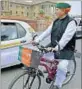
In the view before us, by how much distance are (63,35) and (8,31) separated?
2.79 metres

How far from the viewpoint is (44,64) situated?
14.2 ft

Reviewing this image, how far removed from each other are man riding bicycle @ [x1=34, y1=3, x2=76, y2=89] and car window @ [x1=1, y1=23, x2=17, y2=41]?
84.6 inches

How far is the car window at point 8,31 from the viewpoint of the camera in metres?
6.30

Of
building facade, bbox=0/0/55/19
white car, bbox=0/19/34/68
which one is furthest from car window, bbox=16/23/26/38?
building facade, bbox=0/0/55/19

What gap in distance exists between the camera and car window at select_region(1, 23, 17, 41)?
6.30 m

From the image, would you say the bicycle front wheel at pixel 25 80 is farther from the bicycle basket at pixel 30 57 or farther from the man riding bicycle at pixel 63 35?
the man riding bicycle at pixel 63 35

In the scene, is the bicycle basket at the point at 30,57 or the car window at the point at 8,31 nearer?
the bicycle basket at the point at 30,57

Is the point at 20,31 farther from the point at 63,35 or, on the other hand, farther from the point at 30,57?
the point at 30,57

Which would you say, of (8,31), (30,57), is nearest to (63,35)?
(30,57)

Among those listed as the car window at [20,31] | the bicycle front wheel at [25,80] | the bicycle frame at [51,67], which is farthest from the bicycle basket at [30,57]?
the car window at [20,31]

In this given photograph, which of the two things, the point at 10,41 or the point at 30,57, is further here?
the point at 10,41

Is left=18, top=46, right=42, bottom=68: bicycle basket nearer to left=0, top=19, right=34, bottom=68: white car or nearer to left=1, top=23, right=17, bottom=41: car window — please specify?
left=0, top=19, right=34, bottom=68: white car

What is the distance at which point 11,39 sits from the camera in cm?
632

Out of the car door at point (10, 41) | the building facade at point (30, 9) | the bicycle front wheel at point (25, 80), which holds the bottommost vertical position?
the bicycle front wheel at point (25, 80)
